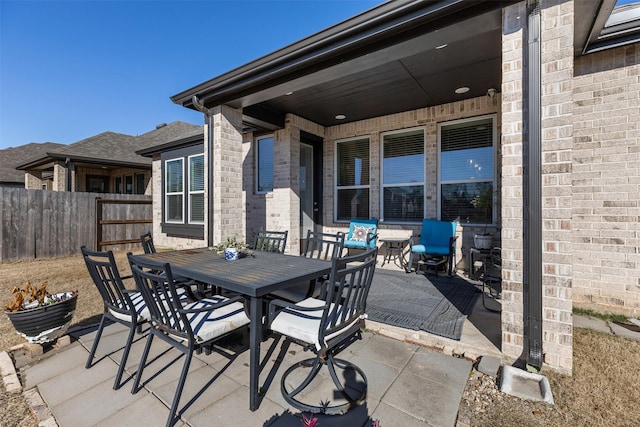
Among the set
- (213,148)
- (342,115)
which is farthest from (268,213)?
(342,115)

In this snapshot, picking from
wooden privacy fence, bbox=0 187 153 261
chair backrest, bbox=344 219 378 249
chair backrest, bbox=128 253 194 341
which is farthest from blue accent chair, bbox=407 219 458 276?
wooden privacy fence, bbox=0 187 153 261

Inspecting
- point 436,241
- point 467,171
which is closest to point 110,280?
point 436,241

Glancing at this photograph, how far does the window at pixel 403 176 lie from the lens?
18.0ft

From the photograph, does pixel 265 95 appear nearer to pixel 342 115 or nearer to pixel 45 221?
pixel 342 115

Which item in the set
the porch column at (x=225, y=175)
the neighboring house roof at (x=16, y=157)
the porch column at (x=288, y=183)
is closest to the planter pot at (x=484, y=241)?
the porch column at (x=288, y=183)

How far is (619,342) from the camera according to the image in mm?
2416

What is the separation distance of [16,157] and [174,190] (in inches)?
565

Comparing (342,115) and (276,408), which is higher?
(342,115)

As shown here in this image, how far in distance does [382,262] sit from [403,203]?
1261mm

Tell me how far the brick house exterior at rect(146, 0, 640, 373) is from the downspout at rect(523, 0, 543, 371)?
3 centimetres

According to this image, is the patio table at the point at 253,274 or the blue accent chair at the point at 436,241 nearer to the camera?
the patio table at the point at 253,274

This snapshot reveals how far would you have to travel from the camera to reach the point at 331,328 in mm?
1719

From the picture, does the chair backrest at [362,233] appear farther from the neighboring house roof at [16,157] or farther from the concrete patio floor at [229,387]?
the neighboring house roof at [16,157]

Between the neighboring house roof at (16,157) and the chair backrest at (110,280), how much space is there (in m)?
15.7
